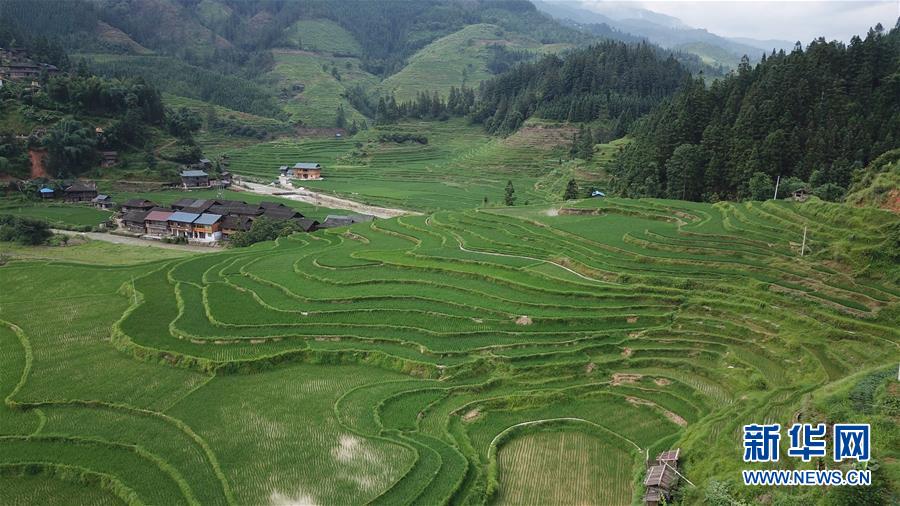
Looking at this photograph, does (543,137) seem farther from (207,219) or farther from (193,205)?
(207,219)

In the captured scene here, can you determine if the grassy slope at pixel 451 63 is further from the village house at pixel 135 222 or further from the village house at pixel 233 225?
the village house at pixel 135 222

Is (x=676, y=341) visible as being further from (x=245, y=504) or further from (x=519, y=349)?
(x=245, y=504)

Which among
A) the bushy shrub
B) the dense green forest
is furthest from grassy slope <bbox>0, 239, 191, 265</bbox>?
the dense green forest

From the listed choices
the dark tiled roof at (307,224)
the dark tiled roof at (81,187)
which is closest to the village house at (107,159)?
the dark tiled roof at (81,187)

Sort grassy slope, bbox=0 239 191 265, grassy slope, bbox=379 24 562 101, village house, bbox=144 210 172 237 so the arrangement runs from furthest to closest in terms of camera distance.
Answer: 1. grassy slope, bbox=379 24 562 101
2. village house, bbox=144 210 172 237
3. grassy slope, bbox=0 239 191 265

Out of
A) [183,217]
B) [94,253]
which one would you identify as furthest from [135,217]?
[94,253]

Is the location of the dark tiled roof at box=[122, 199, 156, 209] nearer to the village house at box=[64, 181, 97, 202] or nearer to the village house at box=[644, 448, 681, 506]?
the village house at box=[64, 181, 97, 202]

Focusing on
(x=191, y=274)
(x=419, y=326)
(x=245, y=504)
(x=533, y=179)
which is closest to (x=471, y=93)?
(x=533, y=179)
